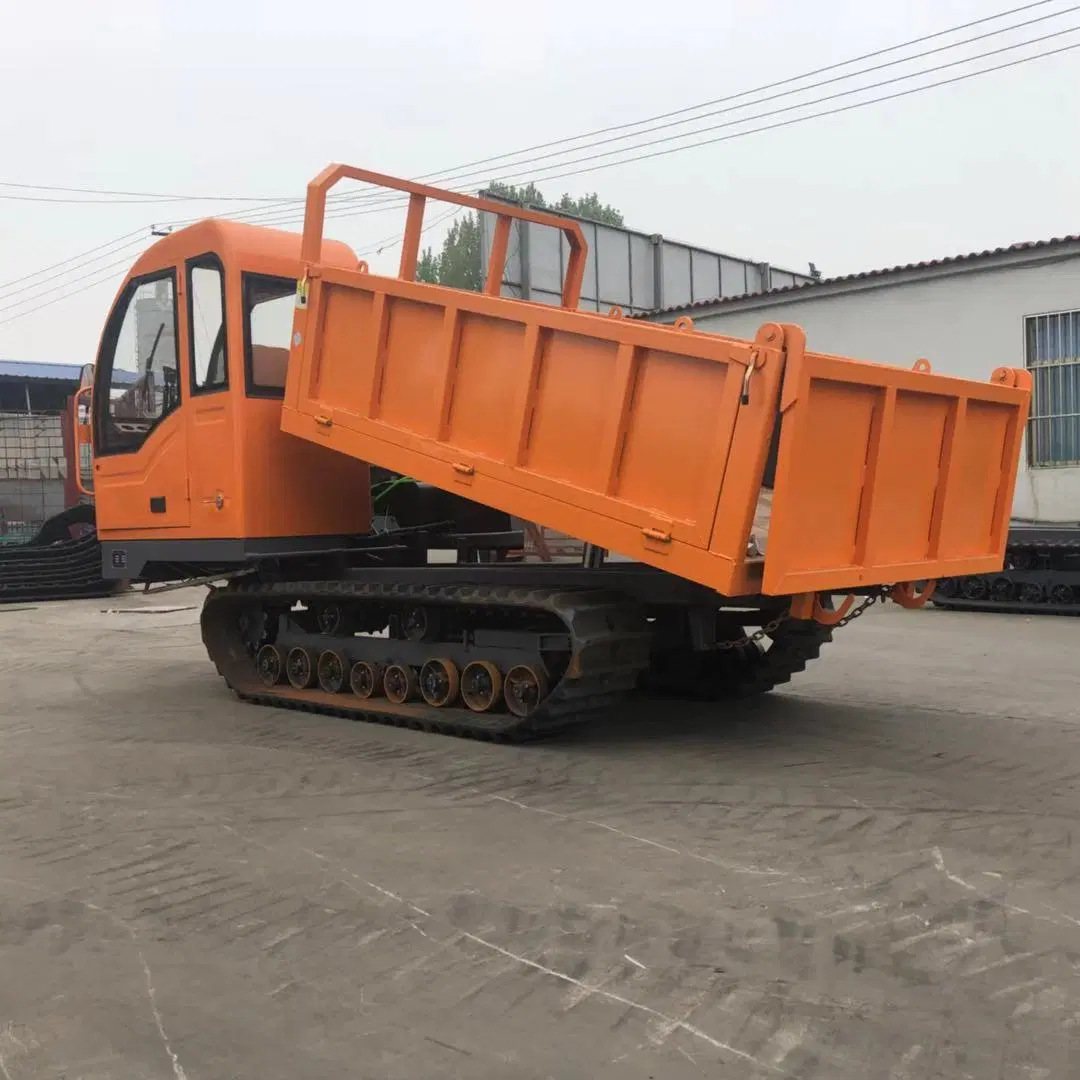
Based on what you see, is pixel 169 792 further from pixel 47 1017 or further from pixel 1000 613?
pixel 1000 613

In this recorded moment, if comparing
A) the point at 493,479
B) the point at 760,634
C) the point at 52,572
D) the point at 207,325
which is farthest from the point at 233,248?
the point at 52,572

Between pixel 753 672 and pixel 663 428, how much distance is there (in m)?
2.63

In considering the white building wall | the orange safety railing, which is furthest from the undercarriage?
the white building wall

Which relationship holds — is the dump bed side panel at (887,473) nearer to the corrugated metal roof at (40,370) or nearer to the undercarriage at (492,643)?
the undercarriage at (492,643)

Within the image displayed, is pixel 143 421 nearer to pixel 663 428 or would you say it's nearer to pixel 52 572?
pixel 663 428

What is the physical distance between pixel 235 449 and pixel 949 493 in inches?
174

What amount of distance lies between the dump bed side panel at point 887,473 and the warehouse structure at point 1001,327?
956 cm

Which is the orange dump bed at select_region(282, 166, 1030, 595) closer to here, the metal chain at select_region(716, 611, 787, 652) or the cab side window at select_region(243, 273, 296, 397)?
the cab side window at select_region(243, 273, 296, 397)

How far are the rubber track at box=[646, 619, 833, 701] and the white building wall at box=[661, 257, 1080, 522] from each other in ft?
25.8

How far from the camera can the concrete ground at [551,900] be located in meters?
2.98

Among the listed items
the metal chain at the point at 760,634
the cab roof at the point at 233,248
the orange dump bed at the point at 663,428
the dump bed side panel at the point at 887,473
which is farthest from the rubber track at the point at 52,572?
the dump bed side panel at the point at 887,473

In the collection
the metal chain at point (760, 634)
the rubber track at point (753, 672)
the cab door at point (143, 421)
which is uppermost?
the cab door at point (143, 421)

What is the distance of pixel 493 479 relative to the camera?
626 centimetres

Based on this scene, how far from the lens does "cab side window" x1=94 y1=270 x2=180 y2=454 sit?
788 cm
